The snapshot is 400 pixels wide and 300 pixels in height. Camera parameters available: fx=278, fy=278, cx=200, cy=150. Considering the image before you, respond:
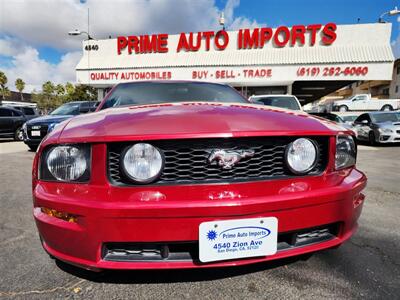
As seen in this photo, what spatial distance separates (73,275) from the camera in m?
1.71

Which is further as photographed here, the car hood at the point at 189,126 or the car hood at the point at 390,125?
the car hood at the point at 390,125

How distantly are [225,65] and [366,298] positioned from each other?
51.3 feet

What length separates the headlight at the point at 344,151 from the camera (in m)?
1.65

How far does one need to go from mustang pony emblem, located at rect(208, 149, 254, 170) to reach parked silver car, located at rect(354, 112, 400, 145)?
414 inches

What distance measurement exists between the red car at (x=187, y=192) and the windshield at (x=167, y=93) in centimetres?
Answer: 113

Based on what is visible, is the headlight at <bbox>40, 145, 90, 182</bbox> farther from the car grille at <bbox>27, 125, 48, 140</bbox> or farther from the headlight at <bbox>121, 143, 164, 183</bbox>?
the car grille at <bbox>27, 125, 48, 140</bbox>

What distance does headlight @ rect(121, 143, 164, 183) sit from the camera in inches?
53.1

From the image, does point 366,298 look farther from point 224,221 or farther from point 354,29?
point 354,29

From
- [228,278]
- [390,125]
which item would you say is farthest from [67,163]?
[390,125]

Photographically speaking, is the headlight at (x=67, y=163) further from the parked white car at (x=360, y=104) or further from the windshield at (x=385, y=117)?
the parked white car at (x=360, y=104)

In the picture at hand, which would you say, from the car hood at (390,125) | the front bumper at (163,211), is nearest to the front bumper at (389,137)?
the car hood at (390,125)

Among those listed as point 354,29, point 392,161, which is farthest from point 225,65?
point 392,161

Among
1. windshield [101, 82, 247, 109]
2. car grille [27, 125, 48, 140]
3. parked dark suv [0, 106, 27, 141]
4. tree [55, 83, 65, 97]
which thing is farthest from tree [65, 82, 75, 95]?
windshield [101, 82, 247, 109]

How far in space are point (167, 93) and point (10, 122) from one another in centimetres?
1160
